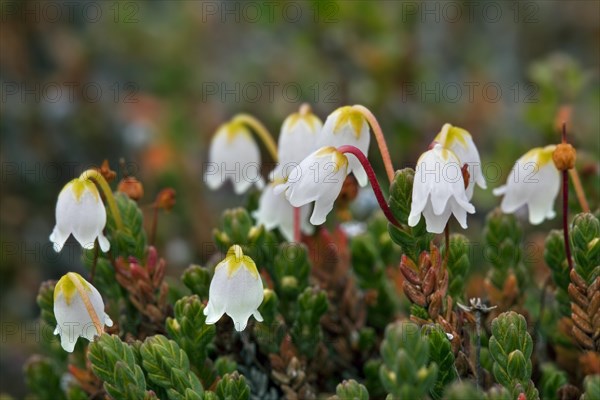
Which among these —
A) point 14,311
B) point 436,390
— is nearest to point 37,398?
point 436,390

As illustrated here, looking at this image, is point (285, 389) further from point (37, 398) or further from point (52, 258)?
point (52, 258)

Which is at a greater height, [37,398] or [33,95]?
[33,95]

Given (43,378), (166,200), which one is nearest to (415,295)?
(166,200)

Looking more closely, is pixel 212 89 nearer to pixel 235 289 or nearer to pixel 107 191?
pixel 107 191

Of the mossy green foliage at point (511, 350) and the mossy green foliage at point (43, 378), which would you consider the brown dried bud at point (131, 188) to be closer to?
the mossy green foliage at point (43, 378)

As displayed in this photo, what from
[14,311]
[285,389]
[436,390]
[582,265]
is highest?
[582,265]

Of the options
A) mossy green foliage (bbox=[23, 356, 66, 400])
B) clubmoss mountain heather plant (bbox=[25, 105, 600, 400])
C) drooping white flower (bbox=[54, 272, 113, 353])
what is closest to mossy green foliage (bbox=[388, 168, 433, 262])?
clubmoss mountain heather plant (bbox=[25, 105, 600, 400])
